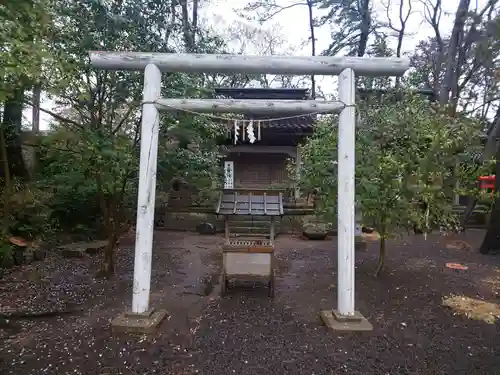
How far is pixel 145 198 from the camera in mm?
3785

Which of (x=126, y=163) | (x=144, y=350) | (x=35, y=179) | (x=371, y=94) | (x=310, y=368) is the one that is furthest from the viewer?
(x=371, y=94)

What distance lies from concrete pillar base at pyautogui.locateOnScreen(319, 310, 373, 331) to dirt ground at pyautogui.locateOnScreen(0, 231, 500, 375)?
0.23 feet

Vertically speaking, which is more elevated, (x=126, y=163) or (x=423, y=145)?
(x=423, y=145)

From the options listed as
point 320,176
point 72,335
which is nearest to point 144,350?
point 72,335

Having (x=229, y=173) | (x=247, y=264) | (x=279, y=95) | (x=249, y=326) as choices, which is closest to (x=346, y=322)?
(x=249, y=326)

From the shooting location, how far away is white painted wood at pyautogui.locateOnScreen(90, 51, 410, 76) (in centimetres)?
384

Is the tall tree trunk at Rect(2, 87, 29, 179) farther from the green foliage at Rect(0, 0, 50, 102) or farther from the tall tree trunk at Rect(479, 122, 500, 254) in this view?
the tall tree trunk at Rect(479, 122, 500, 254)

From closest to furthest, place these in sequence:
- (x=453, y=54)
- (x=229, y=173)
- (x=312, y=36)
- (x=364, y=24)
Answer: (x=453, y=54) < (x=229, y=173) < (x=364, y=24) < (x=312, y=36)

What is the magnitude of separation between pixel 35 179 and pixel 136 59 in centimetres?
546

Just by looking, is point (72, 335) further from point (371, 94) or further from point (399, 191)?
point (371, 94)

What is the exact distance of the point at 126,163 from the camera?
4.77 metres

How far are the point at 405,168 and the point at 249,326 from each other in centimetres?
289

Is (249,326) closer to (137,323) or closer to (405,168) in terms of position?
(137,323)

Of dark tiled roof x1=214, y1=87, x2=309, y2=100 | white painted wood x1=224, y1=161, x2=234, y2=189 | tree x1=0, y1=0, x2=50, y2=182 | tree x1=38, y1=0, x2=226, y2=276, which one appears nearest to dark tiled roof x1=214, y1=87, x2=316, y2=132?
dark tiled roof x1=214, y1=87, x2=309, y2=100
